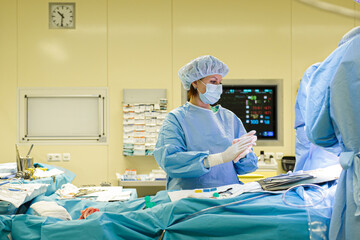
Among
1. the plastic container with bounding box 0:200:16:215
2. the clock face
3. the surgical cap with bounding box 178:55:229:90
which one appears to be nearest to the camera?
the plastic container with bounding box 0:200:16:215

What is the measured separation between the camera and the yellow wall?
3230mm

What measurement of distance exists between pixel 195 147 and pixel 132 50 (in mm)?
1888

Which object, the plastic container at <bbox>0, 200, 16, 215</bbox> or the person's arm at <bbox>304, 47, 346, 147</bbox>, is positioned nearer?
the person's arm at <bbox>304, 47, 346, 147</bbox>

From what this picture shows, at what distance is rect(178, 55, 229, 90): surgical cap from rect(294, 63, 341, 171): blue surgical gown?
1.63ft

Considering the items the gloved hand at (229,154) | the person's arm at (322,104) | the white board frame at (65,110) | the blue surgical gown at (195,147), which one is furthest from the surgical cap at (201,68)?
the white board frame at (65,110)

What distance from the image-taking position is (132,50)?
3248mm

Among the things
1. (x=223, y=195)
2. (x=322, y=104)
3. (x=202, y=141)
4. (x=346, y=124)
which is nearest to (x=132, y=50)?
(x=202, y=141)

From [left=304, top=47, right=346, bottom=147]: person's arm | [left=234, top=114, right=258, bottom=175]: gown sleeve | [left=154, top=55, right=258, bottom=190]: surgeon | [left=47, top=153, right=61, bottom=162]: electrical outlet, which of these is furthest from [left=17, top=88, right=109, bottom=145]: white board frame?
[left=304, top=47, right=346, bottom=147]: person's arm

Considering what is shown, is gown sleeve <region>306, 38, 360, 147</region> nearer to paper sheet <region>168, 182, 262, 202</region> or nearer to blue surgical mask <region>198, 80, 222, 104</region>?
paper sheet <region>168, 182, 262, 202</region>

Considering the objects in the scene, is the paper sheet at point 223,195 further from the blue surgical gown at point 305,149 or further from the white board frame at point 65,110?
the white board frame at point 65,110

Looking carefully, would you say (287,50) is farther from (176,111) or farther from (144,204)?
(144,204)

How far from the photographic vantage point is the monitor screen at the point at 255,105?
3297 mm

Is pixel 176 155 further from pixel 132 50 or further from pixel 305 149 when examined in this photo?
pixel 132 50

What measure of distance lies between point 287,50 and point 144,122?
5.73 ft
